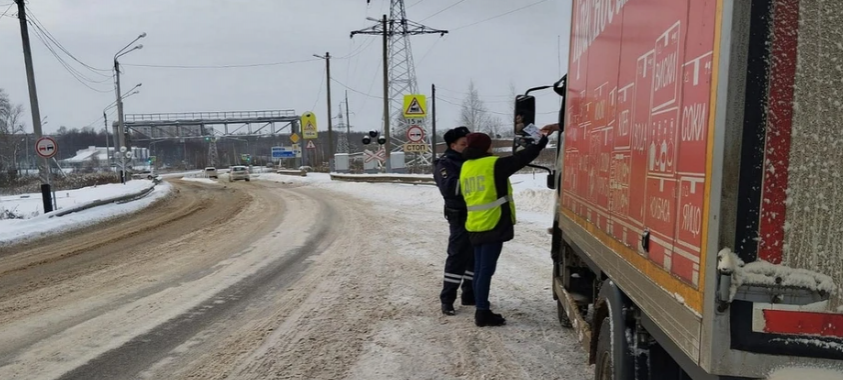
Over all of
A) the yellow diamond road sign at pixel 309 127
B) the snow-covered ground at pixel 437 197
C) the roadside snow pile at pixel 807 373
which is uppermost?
the yellow diamond road sign at pixel 309 127

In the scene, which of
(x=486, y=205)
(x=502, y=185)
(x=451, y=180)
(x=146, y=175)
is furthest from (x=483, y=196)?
(x=146, y=175)

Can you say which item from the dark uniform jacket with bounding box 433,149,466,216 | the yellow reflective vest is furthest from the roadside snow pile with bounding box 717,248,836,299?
the dark uniform jacket with bounding box 433,149,466,216

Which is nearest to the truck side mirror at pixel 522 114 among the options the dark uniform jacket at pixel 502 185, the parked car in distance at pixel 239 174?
the dark uniform jacket at pixel 502 185

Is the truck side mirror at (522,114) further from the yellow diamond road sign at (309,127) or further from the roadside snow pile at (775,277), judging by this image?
the yellow diamond road sign at (309,127)

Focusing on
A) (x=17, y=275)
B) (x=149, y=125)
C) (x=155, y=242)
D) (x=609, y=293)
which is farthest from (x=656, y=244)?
(x=149, y=125)

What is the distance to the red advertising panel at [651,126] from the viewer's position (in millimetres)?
1729

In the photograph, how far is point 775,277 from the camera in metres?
1.53

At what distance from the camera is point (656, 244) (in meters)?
2.05

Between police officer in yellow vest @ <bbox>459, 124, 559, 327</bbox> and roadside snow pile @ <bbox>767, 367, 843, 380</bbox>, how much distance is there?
11.2 feet

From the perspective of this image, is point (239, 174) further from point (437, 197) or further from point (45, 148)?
point (437, 197)

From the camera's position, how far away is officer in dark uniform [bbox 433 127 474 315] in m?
5.77

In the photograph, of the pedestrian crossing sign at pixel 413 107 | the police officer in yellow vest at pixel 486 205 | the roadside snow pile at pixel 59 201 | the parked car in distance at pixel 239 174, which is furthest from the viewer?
the parked car in distance at pixel 239 174

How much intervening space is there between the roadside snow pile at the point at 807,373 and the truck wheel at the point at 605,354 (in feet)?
3.38

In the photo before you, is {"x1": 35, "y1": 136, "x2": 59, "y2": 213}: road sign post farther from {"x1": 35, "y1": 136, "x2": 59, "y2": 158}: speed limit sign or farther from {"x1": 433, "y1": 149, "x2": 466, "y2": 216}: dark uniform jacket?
{"x1": 433, "y1": 149, "x2": 466, "y2": 216}: dark uniform jacket
